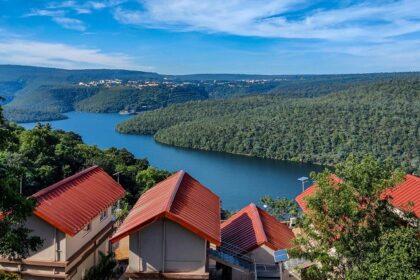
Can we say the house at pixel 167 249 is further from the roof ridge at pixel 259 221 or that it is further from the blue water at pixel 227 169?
the blue water at pixel 227 169

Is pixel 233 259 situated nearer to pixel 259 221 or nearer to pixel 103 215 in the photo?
pixel 259 221

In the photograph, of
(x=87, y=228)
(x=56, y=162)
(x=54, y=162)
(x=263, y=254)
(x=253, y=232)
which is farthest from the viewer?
(x=56, y=162)

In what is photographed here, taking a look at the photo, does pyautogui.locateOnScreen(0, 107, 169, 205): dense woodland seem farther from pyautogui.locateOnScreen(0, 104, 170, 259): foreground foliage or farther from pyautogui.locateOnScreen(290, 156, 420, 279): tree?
pyautogui.locateOnScreen(290, 156, 420, 279): tree


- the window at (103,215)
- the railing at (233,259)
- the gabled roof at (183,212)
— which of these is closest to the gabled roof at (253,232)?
the railing at (233,259)

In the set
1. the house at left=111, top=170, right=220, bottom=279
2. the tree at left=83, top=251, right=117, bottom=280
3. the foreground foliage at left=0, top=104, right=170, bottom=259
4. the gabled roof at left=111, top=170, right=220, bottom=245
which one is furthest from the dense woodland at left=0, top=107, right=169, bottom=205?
the house at left=111, top=170, right=220, bottom=279

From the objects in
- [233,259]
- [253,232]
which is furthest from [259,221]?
[233,259]
